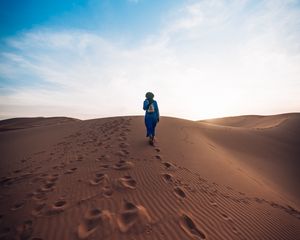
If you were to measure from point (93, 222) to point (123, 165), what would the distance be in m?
2.53

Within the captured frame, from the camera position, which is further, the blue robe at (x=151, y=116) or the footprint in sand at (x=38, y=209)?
the blue robe at (x=151, y=116)

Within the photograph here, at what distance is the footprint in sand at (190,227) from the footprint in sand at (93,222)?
1.27 meters

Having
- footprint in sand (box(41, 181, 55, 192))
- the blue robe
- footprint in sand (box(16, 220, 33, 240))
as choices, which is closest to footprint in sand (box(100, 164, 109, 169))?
footprint in sand (box(41, 181, 55, 192))

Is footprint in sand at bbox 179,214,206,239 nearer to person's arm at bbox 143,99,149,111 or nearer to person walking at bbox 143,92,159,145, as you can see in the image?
person walking at bbox 143,92,159,145

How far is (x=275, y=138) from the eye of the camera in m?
13.6

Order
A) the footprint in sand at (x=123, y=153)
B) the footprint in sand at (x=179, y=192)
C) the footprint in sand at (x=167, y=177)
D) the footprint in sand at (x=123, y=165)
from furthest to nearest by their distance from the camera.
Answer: the footprint in sand at (x=123, y=153) < the footprint in sand at (x=123, y=165) < the footprint in sand at (x=167, y=177) < the footprint in sand at (x=179, y=192)

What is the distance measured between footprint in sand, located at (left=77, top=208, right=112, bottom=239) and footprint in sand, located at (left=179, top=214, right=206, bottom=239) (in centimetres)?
127

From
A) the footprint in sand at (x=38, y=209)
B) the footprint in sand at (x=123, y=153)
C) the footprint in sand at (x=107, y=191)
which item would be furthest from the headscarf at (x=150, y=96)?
the footprint in sand at (x=38, y=209)

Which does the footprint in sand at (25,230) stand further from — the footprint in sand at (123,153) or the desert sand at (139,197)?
the footprint in sand at (123,153)

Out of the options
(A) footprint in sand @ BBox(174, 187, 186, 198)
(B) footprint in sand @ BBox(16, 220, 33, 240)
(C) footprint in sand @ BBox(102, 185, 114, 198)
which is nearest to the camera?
(B) footprint in sand @ BBox(16, 220, 33, 240)

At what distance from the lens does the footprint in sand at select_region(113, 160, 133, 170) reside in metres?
5.62

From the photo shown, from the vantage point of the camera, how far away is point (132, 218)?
3.45 metres

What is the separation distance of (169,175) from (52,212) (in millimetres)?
2866

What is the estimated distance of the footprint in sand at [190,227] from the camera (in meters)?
3.22
